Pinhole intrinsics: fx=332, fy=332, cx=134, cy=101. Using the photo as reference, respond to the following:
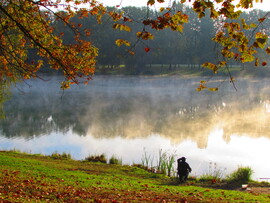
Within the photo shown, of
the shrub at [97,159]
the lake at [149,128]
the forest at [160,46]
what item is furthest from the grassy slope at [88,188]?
the forest at [160,46]

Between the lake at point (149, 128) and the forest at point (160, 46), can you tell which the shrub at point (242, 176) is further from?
the forest at point (160, 46)

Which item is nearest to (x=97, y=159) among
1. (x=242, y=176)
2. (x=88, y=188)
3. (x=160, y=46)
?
(x=242, y=176)

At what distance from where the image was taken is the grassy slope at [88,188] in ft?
28.1

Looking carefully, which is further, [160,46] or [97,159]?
[160,46]

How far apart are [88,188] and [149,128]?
17.4 m

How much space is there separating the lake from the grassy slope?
8.93ft

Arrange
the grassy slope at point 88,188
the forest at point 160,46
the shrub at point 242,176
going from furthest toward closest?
the forest at point 160,46
the shrub at point 242,176
the grassy slope at point 88,188

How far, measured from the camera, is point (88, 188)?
10.4 meters

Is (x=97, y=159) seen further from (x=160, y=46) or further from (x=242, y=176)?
(x=160, y=46)

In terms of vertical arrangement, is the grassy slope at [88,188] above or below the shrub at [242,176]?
above

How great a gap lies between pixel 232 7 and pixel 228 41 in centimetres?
71

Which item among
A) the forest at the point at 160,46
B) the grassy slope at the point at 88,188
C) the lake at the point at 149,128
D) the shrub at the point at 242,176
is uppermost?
the forest at the point at 160,46

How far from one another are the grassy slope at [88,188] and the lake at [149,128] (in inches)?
107

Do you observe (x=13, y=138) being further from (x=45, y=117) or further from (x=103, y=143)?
(x=45, y=117)
